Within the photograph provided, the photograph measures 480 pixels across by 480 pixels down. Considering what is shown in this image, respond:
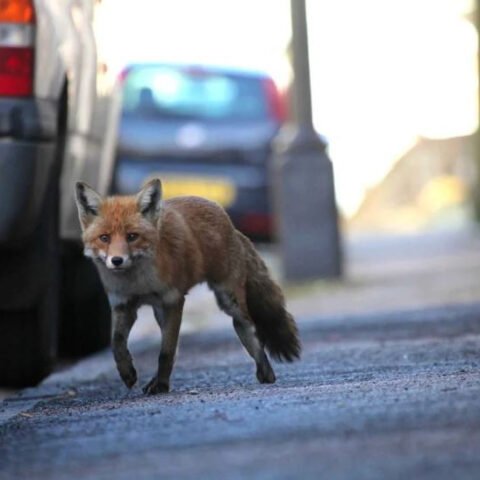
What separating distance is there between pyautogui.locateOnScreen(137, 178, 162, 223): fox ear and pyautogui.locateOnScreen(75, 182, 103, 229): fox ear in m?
0.15

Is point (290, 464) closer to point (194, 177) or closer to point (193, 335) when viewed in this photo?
point (193, 335)

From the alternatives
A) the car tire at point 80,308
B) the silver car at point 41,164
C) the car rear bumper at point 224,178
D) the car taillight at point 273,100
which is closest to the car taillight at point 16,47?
the silver car at point 41,164

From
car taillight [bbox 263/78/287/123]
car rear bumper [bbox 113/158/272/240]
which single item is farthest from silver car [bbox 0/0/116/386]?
car taillight [bbox 263/78/287/123]

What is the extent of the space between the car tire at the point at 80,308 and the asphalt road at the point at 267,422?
4.35 ft

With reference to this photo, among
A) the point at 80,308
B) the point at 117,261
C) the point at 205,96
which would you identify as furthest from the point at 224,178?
the point at 117,261

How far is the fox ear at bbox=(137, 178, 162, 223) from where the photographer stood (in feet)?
20.1

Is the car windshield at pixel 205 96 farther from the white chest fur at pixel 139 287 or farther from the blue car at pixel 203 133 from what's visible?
the white chest fur at pixel 139 287

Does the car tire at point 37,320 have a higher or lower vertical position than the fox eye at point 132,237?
lower

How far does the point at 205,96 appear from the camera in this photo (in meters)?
15.6

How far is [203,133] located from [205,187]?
53 cm

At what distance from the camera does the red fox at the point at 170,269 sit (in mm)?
6023

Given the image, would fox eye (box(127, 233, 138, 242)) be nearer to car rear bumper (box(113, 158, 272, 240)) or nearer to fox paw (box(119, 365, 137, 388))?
fox paw (box(119, 365, 137, 388))

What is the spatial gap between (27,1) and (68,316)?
2.71 meters

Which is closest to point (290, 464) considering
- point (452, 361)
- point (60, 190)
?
point (452, 361)
